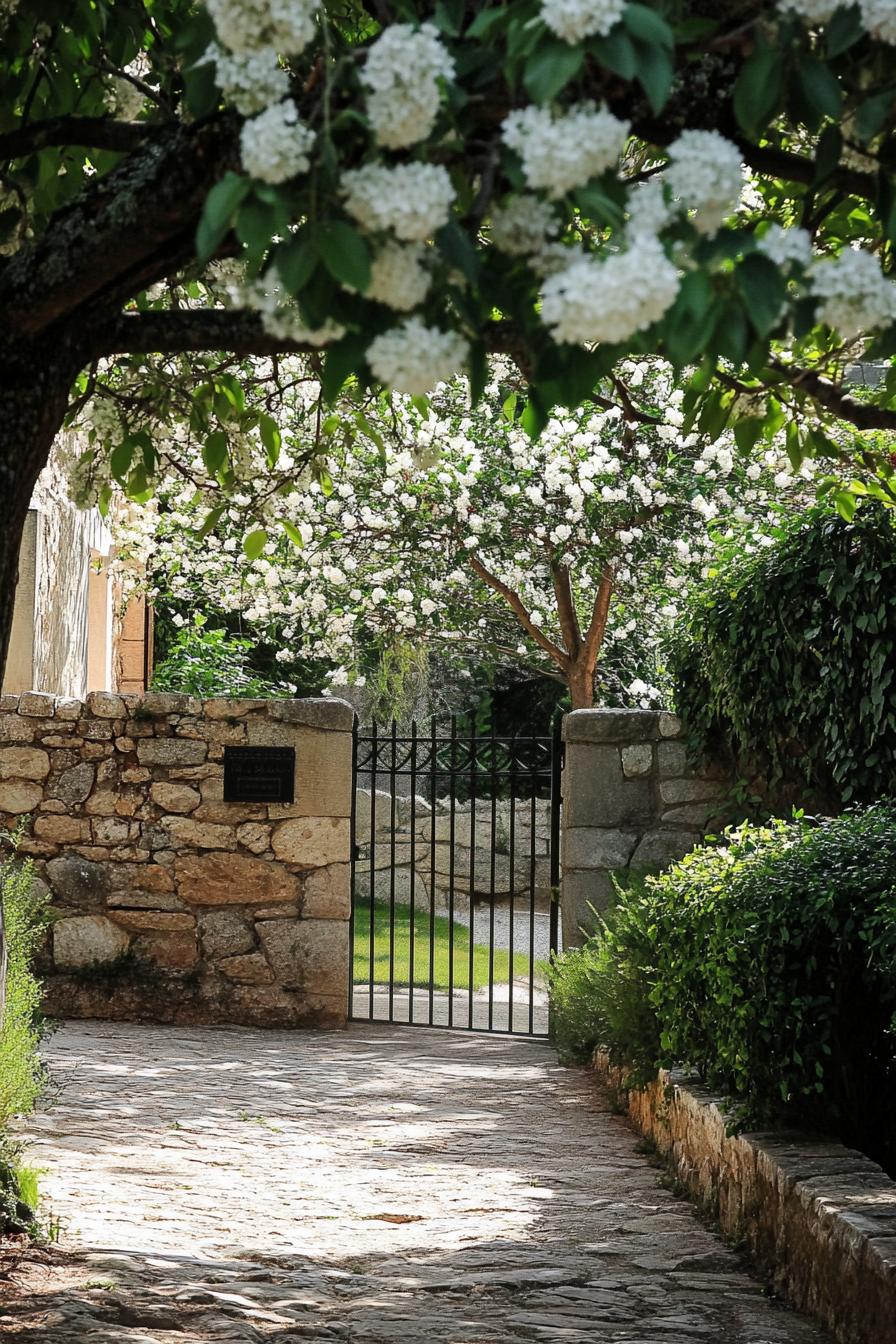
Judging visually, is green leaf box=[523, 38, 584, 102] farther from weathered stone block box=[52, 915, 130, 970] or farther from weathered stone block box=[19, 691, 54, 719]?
weathered stone block box=[52, 915, 130, 970]

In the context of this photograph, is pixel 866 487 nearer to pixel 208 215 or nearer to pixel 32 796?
pixel 208 215

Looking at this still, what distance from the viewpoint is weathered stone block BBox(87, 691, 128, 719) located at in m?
8.41

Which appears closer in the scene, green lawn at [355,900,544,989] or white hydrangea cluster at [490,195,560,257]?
white hydrangea cluster at [490,195,560,257]

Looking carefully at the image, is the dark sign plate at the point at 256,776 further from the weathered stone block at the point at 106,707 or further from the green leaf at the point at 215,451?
the green leaf at the point at 215,451

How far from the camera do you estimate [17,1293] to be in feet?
11.6

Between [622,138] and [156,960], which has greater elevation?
[622,138]

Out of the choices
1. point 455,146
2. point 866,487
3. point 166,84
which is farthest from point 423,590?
point 455,146

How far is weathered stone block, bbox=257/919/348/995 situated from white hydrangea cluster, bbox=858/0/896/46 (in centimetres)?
717

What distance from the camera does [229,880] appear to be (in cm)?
845

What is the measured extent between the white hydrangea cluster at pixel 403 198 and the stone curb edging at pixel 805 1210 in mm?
2440

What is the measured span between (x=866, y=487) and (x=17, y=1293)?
3.40 metres

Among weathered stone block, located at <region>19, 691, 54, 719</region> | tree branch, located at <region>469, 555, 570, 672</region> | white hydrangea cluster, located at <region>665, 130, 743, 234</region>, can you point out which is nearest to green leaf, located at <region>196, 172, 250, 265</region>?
white hydrangea cluster, located at <region>665, 130, 743, 234</region>

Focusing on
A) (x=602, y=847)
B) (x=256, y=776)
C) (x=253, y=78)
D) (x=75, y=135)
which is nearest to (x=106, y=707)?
(x=256, y=776)

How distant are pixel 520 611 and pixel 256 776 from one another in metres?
4.01
